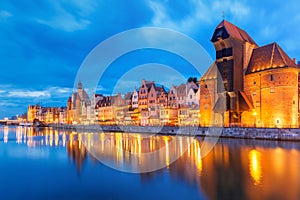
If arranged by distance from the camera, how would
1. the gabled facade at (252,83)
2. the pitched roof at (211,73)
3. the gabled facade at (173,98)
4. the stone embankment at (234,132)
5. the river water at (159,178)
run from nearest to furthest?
the river water at (159,178) < the stone embankment at (234,132) < the gabled facade at (252,83) < the pitched roof at (211,73) < the gabled facade at (173,98)

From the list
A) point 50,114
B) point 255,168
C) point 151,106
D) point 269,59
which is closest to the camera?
point 255,168

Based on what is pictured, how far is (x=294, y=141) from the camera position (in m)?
29.8

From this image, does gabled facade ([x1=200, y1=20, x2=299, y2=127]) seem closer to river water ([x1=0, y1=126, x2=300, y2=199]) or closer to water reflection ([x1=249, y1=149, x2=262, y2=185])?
water reflection ([x1=249, y1=149, x2=262, y2=185])

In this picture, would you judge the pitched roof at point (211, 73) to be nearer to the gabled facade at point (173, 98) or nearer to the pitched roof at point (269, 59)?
the pitched roof at point (269, 59)

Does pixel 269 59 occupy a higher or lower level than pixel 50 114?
higher

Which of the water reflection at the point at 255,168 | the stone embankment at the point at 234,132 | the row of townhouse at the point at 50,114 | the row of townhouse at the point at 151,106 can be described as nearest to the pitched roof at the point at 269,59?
the stone embankment at the point at 234,132

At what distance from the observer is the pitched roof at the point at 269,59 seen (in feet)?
118

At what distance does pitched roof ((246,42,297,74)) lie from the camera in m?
35.9

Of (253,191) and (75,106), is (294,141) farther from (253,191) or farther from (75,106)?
(75,106)

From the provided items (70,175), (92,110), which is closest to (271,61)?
(70,175)

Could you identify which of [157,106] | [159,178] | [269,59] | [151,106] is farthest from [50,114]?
[159,178]

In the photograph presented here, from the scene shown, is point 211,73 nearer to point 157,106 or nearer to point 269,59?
point 269,59

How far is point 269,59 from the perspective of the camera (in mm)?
37219

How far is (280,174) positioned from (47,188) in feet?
41.3
